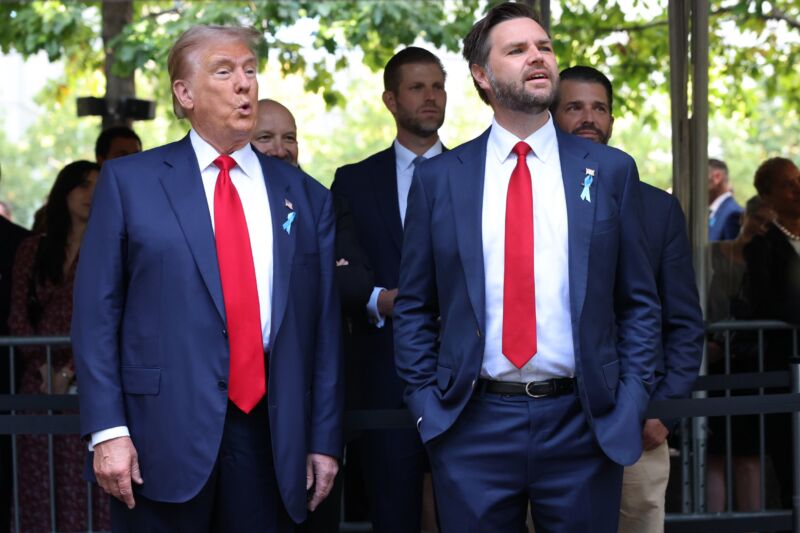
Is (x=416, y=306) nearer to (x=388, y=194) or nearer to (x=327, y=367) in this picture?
(x=327, y=367)

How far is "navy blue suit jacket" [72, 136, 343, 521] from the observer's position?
388 cm

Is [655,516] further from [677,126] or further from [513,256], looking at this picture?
[677,126]

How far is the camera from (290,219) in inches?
161

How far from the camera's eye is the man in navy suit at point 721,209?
1262 centimetres

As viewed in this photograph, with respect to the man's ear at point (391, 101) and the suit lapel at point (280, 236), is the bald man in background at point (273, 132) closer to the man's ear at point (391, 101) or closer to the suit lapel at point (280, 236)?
the man's ear at point (391, 101)

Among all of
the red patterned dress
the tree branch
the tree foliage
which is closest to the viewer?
the red patterned dress

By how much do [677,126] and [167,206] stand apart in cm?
396

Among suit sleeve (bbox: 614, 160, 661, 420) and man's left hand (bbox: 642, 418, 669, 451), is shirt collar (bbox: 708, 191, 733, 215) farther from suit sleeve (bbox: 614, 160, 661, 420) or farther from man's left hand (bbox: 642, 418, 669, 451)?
suit sleeve (bbox: 614, 160, 661, 420)

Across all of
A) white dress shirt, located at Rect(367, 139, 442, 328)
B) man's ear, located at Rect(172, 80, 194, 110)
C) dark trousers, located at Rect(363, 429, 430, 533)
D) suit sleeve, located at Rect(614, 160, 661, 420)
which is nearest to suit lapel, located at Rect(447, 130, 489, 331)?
suit sleeve, located at Rect(614, 160, 661, 420)

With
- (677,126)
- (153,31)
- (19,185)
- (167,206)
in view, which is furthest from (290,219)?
(19,185)

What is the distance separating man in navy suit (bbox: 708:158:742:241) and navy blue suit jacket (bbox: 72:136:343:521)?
9070mm

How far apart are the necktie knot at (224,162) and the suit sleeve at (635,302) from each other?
3.72 feet

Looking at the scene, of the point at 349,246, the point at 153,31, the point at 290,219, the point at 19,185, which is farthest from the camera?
the point at 19,185

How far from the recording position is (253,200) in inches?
161
